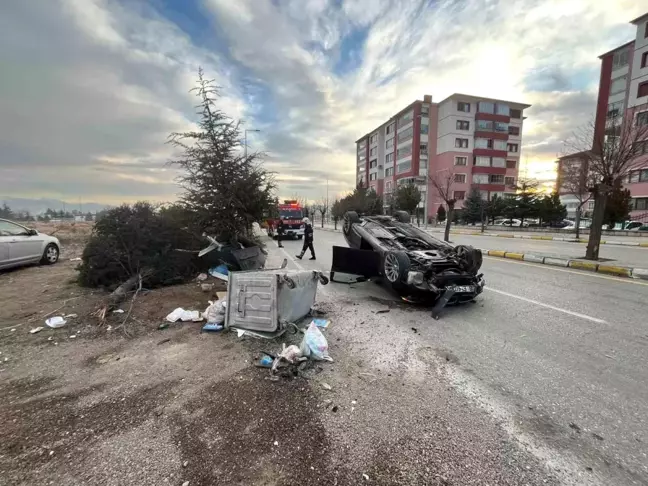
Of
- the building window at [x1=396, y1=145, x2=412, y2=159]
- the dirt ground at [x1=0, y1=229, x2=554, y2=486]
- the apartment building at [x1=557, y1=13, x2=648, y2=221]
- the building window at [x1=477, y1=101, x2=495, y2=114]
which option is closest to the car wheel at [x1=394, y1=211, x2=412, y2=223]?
the dirt ground at [x1=0, y1=229, x2=554, y2=486]

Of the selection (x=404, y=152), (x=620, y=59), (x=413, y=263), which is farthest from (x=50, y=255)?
(x=620, y=59)

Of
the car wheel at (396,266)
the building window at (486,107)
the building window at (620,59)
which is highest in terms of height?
the building window at (620,59)

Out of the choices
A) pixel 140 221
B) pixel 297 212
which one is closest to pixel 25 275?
pixel 140 221

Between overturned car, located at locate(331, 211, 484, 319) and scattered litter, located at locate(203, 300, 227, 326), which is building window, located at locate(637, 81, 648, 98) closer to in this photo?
overturned car, located at locate(331, 211, 484, 319)

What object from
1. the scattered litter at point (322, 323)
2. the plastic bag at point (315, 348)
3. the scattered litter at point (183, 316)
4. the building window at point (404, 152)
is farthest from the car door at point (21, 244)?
the building window at point (404, 152)

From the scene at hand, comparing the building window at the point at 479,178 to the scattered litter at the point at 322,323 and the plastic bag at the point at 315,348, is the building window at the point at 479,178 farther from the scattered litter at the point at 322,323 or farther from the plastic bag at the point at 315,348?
the plastic bag at the point at 315,348

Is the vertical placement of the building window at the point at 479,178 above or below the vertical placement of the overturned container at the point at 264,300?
above

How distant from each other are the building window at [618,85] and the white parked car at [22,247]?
55848 millimetres

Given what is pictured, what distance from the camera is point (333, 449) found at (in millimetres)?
2129

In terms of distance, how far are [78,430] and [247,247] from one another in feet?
21.3

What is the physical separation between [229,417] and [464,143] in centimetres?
5706

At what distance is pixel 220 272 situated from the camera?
7.43 meters

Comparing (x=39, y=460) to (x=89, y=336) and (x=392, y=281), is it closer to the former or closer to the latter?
(x=89, y=336)

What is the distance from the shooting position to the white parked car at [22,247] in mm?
7819
